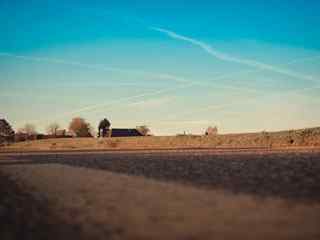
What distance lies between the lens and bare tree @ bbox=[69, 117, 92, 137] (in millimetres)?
138000

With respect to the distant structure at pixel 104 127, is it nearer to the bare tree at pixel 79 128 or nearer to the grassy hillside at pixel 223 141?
the bare tree at pixel 79 128

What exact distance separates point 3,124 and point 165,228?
423ft

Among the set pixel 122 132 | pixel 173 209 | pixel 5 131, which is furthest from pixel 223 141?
pixel 5 131

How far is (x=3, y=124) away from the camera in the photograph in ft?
415

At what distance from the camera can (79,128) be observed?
139 metres

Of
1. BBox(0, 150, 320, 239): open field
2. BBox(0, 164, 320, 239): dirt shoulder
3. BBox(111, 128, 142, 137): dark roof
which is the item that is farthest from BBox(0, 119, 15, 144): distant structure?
BBox(0, 164, 320, 239): dirt shoulder

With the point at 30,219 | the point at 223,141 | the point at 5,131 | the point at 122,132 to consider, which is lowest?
the point at 30,219

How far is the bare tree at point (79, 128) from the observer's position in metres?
138

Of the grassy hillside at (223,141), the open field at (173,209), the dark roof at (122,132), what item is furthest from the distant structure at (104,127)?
the open field at (173,209)

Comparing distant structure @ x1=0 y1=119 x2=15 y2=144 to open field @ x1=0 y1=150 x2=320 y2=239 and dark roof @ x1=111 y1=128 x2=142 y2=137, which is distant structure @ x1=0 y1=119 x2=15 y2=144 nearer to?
dark roof @ x1=111 y1=128 x2=142 y2=137

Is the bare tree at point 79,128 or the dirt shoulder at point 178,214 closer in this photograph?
the dirt shoulder at point 178,214

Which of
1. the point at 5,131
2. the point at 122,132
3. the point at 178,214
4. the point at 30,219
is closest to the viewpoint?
the point at 178,214

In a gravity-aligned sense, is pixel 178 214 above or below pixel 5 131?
below

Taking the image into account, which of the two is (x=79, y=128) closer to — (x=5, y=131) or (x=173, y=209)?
(x=5, y=131)
